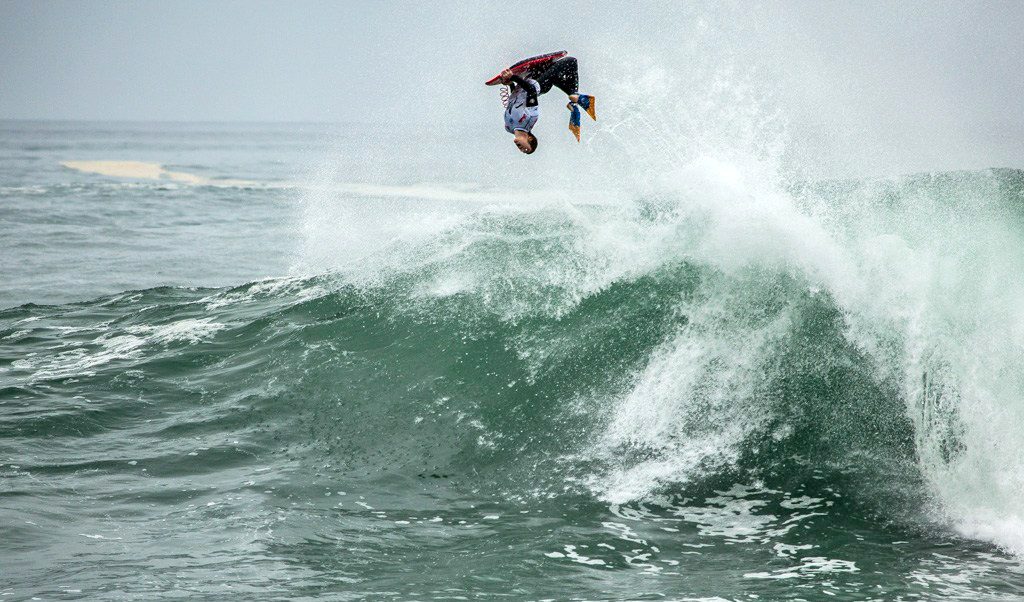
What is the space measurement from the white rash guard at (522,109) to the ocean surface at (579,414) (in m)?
2.20

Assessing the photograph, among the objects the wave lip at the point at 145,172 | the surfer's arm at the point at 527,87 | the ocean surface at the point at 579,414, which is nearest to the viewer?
the ocean surface at the point at 579,414

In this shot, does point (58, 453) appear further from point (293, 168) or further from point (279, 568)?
point (293, 168)

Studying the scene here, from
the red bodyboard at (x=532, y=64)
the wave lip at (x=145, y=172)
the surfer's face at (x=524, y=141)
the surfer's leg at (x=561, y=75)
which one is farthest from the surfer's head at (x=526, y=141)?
the wave lip at (x=145, y=172)

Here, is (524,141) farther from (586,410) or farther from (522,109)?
(586,410)

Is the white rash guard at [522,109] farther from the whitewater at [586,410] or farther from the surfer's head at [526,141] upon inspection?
the whitewater at [586,410]

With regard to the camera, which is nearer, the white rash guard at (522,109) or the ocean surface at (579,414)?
the ocean surface at (579,414)

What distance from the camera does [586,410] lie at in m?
9.05

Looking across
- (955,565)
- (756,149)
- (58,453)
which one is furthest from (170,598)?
(756,149)

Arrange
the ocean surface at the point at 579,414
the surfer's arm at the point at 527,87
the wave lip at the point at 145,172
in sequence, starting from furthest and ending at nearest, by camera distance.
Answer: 1. the wave lip at the point at 145,172
2. the surfer's arm at the point at 527,87
3. the ocean surface at the point at 579,414

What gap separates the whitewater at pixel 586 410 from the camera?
678 centimetres

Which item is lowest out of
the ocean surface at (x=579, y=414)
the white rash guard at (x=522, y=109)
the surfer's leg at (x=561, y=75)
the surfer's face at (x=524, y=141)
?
the ocean surface at (x=579, y=414)

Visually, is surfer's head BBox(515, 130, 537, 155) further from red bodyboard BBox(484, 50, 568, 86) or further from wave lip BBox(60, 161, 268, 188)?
wave lip BBox(60, 161, 268, 188)

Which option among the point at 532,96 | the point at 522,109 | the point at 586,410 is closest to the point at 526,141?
the point at 522,109

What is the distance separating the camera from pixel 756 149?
425 inches
